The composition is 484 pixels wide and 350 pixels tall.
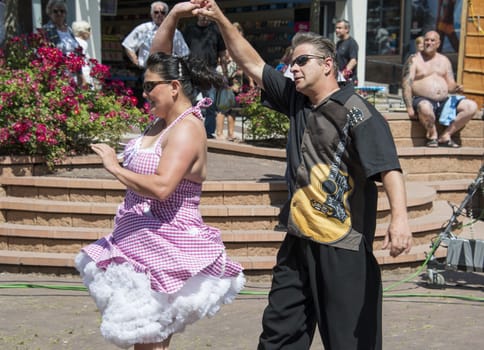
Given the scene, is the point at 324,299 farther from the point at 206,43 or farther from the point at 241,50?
the point at 206,43

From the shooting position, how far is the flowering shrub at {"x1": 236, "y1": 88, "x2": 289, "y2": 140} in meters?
9.12

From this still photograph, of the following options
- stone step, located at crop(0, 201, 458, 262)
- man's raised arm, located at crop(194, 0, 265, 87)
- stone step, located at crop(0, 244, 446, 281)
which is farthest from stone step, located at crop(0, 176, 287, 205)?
man's raised arm, located at crop(194, 0, 265, 87)

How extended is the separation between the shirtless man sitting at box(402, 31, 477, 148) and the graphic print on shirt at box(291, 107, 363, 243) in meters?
6.23

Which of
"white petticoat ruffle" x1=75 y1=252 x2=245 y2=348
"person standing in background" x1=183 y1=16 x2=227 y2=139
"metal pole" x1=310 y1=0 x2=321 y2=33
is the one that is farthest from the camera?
"metal pole" x1=310 y1=0 x2=321 y2=33

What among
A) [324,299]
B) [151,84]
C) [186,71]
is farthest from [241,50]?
[324,299]

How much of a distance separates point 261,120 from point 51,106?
111 inches

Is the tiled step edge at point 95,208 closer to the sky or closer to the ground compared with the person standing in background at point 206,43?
closer to the ground

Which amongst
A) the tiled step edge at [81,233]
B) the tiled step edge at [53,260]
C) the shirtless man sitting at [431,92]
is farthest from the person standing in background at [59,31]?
the shirtless man sitting at [431,92]

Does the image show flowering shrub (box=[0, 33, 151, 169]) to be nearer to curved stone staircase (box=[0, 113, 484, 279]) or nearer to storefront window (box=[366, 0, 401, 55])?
curved stone staircase (box=[0, 113, 484, 279])

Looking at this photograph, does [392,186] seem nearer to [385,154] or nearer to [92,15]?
[385,154]

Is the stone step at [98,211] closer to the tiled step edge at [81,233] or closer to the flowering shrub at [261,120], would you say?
the tiled step edge at [81,233]

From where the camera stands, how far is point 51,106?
7.46 meters

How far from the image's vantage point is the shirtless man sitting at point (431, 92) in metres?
9.63

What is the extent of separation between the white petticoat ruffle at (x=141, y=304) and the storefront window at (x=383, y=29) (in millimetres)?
22707
